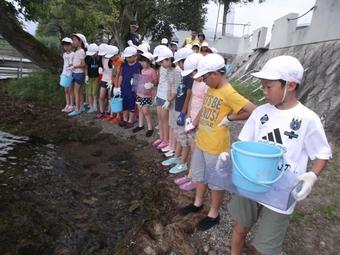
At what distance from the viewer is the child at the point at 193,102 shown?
4480 millimetres

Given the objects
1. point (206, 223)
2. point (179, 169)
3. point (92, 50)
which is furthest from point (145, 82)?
point (206, 223)

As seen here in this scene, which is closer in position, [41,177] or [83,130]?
[41,177]

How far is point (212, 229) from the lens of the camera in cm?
386

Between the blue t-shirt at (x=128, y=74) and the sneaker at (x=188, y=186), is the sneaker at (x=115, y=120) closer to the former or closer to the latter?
the blue t-shirt at (x=128, y=74)

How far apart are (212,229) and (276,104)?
5.86 ft

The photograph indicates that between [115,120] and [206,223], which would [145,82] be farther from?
[206,223]

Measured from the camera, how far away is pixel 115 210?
4.71 m

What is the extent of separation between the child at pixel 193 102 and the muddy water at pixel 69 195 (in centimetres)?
54

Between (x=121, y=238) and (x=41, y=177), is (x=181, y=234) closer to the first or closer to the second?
(x=121, y=238)

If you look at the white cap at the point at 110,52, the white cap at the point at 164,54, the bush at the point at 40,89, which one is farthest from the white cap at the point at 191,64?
the bush at the point at 40,89

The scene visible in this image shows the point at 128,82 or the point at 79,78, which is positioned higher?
the point at 128,82

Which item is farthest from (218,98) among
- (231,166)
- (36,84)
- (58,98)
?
(36,84)

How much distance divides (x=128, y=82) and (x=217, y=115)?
166 inches

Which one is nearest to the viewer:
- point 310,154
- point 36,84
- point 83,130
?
point 310,154
